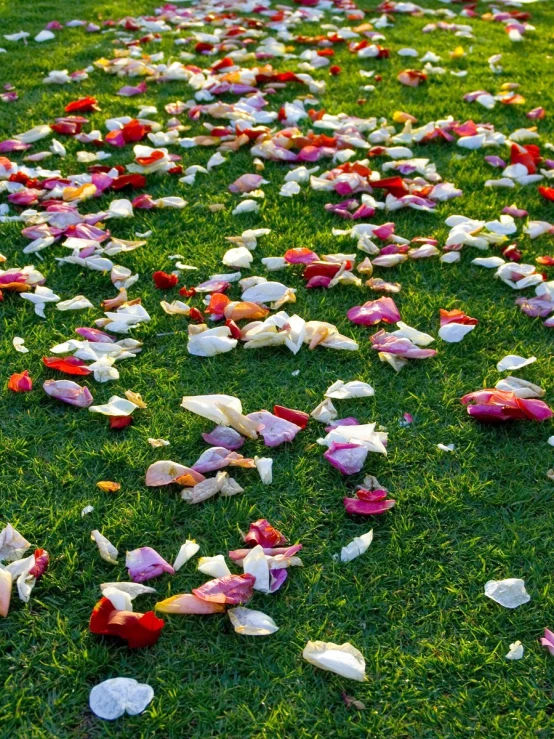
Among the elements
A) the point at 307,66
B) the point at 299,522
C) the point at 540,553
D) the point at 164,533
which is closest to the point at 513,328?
the point at 540,553

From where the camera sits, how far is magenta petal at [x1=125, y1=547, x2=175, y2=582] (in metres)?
1.87

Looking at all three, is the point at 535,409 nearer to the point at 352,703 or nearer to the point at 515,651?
the point at 515,651

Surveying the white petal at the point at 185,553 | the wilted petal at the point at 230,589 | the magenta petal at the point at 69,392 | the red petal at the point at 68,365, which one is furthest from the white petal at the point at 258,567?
the red petal at the point at 68,365

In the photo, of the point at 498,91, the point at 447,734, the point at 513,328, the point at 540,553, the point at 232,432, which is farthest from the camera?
the point at 498,91

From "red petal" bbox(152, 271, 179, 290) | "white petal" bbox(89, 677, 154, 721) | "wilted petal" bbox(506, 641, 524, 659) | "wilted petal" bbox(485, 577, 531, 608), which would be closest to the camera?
"white petal" bbox(89, 677, 154, 721)

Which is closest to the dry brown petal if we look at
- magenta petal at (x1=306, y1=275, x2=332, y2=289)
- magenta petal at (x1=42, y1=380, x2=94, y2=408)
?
magenta petal at (x1=42, y1=380, x2=94, y2=408)

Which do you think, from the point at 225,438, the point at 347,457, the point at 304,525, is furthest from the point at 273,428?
the point at 304,525

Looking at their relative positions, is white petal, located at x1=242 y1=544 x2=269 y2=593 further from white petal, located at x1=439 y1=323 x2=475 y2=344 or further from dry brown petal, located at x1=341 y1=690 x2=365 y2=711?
white petal, located at x1=439 y1=323 x2=475 y2=344

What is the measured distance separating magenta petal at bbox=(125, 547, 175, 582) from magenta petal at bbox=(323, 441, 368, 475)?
57cm

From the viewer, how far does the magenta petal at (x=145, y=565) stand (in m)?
1.87

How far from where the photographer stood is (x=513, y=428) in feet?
7.72

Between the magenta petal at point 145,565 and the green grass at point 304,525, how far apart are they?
51mm

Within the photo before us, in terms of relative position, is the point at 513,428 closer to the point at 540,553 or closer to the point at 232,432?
the point at 540,553

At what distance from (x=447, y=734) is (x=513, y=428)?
3.45ft
